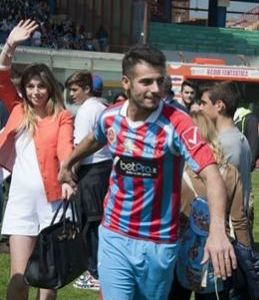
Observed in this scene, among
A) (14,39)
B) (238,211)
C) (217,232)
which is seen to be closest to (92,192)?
(14,39)

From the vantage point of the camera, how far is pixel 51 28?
38.0m

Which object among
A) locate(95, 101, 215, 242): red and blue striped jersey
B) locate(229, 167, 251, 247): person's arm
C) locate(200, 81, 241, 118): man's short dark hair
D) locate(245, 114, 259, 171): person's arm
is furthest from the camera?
locate(245, 114, 259, 171): person's arm

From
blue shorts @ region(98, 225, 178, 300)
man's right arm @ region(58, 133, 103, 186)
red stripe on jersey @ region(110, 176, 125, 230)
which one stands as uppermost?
man's right arm @ region(58, 133, 103, 186)

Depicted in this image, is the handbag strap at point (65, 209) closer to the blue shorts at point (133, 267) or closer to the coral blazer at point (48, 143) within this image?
the coral blazer at point (48, 143)

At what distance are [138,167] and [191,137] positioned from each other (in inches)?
13.1

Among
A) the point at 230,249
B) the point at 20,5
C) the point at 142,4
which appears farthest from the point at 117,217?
the point at 142,4

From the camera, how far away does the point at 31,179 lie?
5402mm

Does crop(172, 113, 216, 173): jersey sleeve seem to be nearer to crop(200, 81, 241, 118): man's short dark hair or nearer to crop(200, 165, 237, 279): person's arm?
crop(200, 165, 237, 279): person's arm

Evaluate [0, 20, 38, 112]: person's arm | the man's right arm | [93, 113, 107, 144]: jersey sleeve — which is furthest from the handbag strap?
[0, 20, 38, 112]: person's arm

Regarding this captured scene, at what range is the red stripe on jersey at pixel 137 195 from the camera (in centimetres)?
415

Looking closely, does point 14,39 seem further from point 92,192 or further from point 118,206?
point 92,192

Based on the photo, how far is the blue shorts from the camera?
428cm

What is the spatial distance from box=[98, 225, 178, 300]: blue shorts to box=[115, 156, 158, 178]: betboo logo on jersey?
1.10 ft

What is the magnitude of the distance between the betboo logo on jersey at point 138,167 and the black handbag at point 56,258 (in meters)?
1.03
